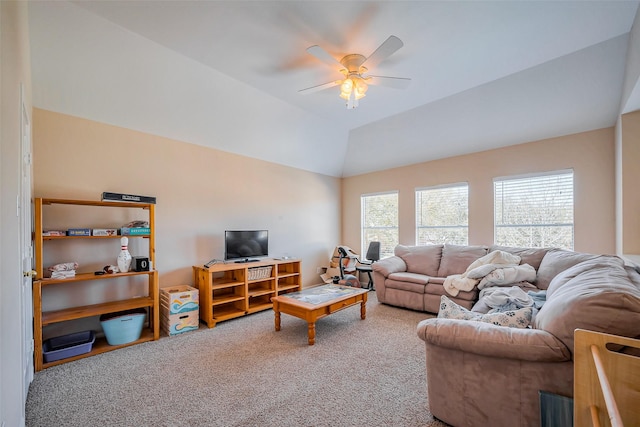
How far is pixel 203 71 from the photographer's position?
310 cm

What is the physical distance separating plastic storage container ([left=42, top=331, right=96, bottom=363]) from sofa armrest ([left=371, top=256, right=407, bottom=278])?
362 centimetres

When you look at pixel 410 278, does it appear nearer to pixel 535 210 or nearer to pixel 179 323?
pixel 535 210

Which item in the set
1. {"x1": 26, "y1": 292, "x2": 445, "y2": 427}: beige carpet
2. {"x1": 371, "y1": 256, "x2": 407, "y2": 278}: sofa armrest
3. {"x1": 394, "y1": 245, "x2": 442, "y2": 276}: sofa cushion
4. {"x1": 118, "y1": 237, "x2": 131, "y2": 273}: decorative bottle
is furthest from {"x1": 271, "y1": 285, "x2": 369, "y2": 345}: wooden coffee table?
{"x1": 118, "y1": 237, "x2": 131, "y2": 273}: decorative bottle

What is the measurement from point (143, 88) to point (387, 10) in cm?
267

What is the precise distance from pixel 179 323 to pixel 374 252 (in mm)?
3592

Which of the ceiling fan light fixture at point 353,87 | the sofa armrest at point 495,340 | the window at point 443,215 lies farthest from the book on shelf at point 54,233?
the window at point 443,215

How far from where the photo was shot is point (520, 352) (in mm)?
1428

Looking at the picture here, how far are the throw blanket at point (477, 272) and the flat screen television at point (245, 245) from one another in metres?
2.73

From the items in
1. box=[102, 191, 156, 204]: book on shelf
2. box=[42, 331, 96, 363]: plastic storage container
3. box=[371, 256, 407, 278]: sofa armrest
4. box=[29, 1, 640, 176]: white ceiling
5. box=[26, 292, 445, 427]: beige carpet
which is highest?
box=[29, 1, 640, 176]: white ceiling

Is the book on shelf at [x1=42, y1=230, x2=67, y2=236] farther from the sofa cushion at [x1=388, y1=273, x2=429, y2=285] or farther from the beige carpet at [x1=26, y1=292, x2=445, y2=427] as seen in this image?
the sofa cushion at [x1=388, y1=273, x2=429, y2=285]

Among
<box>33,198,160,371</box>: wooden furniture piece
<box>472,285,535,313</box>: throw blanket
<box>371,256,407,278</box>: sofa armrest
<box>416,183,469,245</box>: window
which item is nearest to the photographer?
<box>472,285,535,313</box>: throw blanket

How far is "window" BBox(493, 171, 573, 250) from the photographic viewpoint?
3.74 m

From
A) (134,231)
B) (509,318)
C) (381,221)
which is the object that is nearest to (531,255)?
(509,318)

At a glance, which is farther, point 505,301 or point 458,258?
point 458,258
